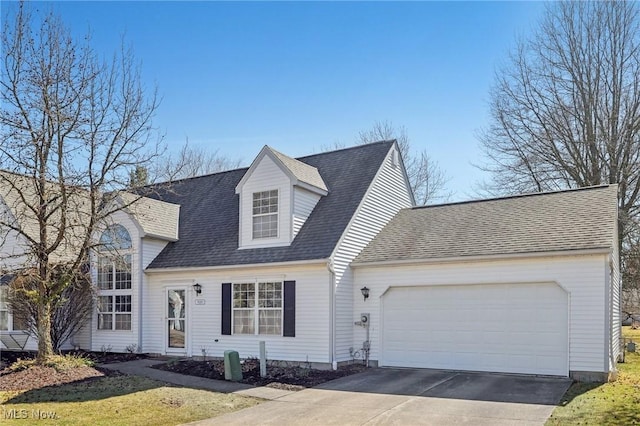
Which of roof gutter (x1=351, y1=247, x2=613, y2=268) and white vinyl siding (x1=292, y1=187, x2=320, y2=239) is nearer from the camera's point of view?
roof gutter (x1=351, y1=247, x2=613, y2=268)

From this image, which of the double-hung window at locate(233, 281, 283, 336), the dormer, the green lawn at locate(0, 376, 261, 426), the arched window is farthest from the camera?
the arched window

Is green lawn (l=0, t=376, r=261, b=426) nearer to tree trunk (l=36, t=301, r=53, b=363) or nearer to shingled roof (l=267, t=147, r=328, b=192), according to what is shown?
tree trunk (l=36, t=301, r=53, b=363)

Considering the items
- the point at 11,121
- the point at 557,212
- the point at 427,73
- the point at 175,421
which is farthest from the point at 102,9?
the point at 557,212

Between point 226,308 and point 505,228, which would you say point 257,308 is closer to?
point 226,308

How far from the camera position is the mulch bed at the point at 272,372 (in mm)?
12445

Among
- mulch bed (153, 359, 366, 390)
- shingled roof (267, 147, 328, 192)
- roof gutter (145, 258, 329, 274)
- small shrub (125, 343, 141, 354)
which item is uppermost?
shingled roof (267, 147, 328, 192)

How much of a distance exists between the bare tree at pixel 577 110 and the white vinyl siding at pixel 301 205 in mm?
13362

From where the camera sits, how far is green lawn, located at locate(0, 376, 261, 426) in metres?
9.01

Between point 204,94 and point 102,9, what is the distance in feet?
13.1

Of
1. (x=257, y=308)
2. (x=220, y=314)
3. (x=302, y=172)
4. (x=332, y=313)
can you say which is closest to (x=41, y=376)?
(x=220, y=314)

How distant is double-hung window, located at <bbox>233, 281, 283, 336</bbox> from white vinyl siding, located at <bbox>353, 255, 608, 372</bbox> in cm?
295

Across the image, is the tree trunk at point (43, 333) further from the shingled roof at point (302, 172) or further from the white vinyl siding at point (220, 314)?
the shingled roof at point (302, 172)

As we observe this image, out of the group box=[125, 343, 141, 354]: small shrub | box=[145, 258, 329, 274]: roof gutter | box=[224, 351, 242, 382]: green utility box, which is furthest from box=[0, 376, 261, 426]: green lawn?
Answer: box=[125, 343, 141, 354]: small shrub

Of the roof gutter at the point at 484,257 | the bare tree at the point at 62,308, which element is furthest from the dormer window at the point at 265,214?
the bare tree at the point at 62,308
